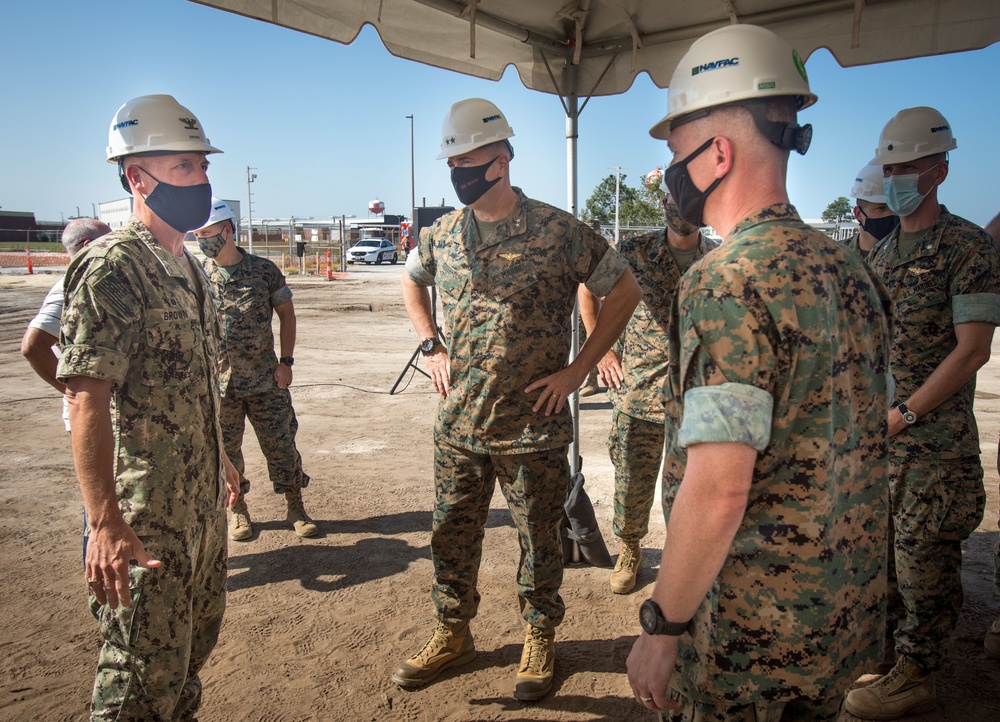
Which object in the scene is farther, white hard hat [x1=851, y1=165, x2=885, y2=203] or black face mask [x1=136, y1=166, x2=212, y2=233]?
white hard hat [x1=851, y1=165, x2=885, y2=203]

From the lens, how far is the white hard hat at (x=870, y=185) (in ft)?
12.6

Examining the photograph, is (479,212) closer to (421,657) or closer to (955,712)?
(421,657)

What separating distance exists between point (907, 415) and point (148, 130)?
3.06 m

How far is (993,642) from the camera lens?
316cm

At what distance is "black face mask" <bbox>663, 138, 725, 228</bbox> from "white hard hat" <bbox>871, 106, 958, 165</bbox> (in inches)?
69.3

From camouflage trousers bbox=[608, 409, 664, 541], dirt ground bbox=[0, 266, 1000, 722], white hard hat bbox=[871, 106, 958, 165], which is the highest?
white hard hat bbox=[871, 106, 958, 165]

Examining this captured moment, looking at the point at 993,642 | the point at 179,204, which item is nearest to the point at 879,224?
the point at 993,642

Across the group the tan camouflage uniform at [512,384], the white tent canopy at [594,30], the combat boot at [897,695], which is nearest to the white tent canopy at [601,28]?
the white tent canopy at [594,30]

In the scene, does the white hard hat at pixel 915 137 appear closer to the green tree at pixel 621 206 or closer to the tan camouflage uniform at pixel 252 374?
the tan camouflage uniform at pixel 252 374

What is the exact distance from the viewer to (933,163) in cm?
285

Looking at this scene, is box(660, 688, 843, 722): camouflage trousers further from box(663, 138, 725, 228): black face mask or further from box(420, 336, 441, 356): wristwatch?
box(420, 336, 441, 356): wristwatch

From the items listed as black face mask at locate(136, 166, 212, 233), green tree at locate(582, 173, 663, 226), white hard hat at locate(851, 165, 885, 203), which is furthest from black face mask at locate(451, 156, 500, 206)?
green tree at locate(582, 173, 663, 226)

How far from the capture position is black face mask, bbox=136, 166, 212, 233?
7.57 feet

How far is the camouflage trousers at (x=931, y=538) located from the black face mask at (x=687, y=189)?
74.9 inches
